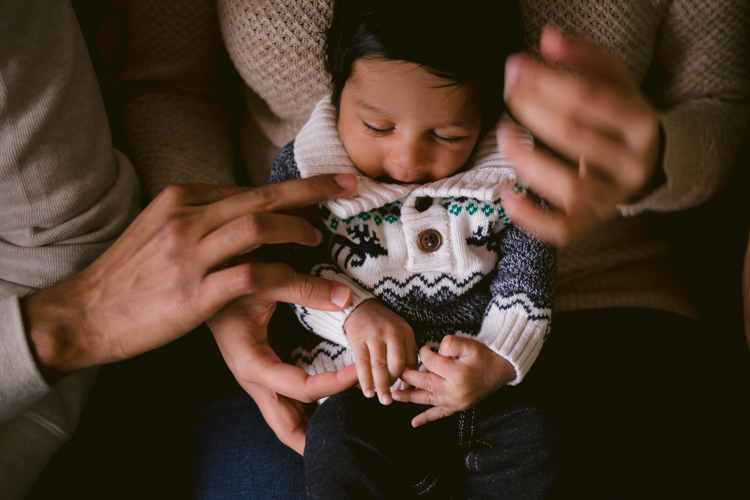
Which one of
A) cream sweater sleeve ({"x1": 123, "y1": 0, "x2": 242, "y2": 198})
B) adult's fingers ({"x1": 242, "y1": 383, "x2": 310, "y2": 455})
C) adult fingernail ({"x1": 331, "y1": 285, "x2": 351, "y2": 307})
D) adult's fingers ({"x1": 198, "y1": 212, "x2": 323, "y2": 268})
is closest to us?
adult's fingers ({"x1": 198, "y1": 212, "x2": 323, "y2": 268})

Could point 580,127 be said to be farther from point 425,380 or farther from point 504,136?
point 425,380

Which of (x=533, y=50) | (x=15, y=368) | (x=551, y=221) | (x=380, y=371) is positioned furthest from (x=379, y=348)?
(x=533, y=50)

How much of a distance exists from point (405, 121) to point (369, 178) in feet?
0.46

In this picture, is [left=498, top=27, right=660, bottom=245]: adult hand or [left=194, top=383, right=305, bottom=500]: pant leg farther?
[left=194, top=383, right=305, bottom=500]: pant leg

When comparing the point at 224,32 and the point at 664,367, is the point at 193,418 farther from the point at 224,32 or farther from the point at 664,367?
the point at 664,367

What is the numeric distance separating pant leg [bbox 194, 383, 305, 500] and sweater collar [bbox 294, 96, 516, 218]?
0.50 metres

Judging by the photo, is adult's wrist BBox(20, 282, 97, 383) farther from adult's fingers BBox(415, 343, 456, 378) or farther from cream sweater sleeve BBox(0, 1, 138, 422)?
adult's fingers BBox(415, 343, 456, 378)

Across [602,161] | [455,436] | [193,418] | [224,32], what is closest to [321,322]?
[455,436]

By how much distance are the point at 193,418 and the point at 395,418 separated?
502 millimetres

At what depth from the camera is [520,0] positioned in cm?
86

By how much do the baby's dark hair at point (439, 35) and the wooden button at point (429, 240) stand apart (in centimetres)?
27

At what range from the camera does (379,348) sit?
0.72 meters

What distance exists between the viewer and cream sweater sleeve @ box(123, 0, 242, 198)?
3.12 feet

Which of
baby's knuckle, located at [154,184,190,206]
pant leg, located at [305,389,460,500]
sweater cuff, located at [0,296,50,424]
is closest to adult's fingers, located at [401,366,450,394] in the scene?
pant leg, located at [305,389,460,500]
